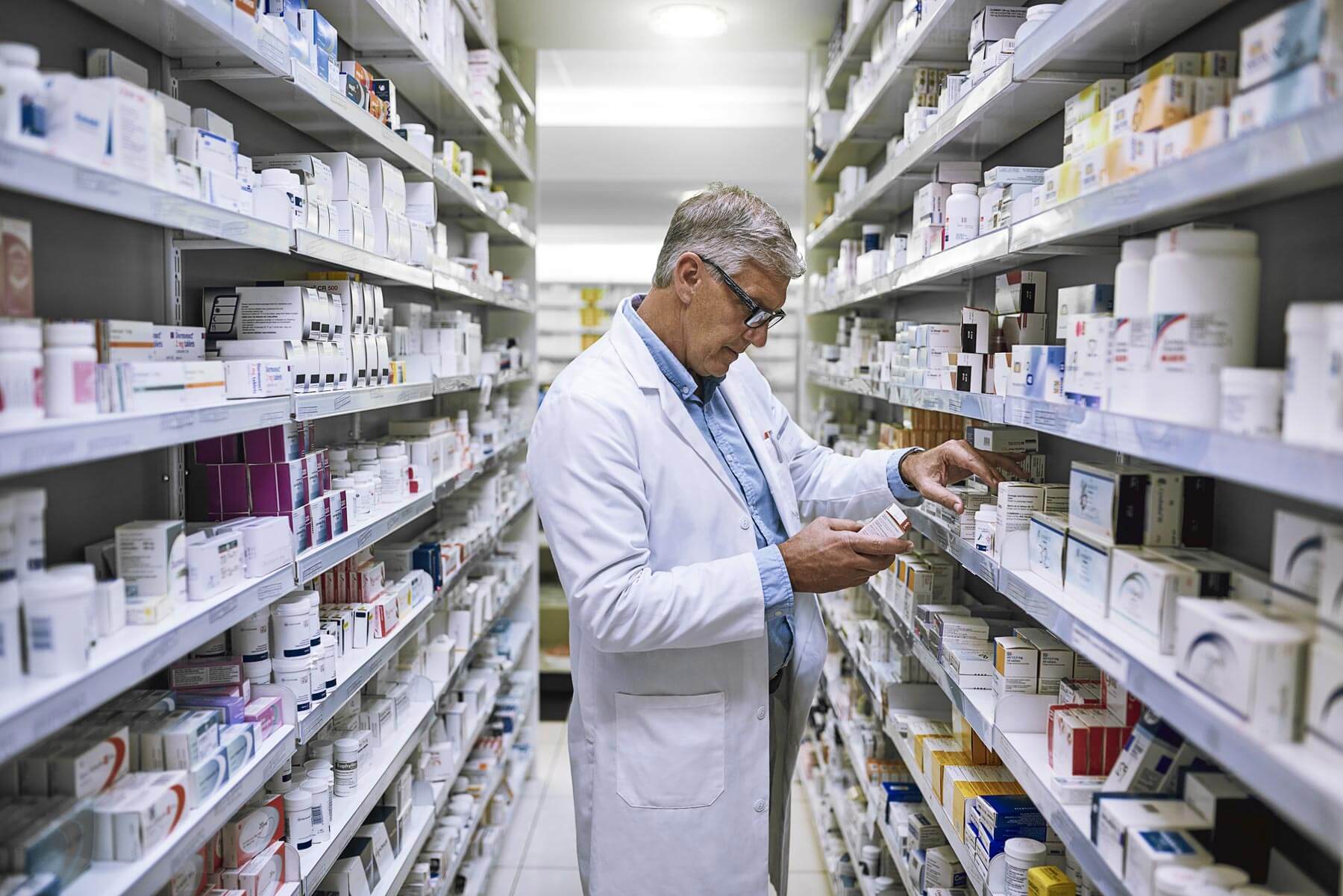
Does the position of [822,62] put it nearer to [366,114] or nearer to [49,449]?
[366,114]

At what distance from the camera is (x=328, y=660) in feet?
7.10

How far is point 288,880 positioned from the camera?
78.3 inches

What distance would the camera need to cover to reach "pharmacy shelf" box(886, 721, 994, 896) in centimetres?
210

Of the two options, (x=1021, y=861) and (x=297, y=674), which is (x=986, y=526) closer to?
(x=1021, y=861)

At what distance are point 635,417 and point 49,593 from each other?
122cm

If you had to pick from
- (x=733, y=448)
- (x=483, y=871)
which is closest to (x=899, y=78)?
(x=733, y=448)

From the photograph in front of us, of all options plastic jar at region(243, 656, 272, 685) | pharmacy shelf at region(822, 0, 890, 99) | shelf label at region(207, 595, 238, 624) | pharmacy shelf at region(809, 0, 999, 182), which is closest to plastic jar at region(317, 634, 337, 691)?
plastic jar at region(243, 656, 272, 685)

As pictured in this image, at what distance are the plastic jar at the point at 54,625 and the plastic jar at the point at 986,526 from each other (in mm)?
1719

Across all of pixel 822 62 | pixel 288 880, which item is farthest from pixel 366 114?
pixel 822 62

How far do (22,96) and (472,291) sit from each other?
95.3 inches

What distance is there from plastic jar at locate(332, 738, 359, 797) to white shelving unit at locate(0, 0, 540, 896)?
0.04 metres

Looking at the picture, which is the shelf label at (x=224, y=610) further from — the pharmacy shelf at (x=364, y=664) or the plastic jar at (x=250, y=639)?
the pharmacy shelf at (x=364, y=664)

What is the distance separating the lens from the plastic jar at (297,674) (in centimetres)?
202

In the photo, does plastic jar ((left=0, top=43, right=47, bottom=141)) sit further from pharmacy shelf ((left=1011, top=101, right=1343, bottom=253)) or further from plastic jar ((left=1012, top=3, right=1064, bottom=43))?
plastic jar ((left=1012, top=3, right=1064, bottom=43))
